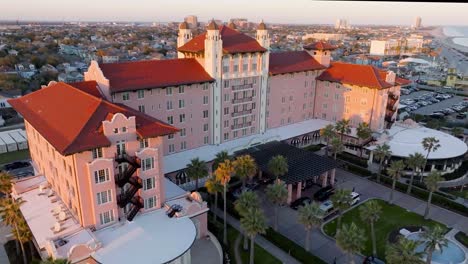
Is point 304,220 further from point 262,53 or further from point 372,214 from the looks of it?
point 262,53

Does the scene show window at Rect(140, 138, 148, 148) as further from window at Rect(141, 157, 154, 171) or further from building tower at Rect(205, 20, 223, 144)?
building tower at Rect(205, 20, 223, 144)

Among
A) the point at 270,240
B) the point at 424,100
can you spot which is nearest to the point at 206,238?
the point at 270,240

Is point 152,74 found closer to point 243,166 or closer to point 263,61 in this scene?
point 263,61

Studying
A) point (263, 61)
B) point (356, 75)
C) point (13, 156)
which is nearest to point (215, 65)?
Result: point (263, 61)

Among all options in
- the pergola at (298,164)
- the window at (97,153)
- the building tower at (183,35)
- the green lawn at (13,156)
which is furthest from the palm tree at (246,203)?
the green lawn at (13,156)

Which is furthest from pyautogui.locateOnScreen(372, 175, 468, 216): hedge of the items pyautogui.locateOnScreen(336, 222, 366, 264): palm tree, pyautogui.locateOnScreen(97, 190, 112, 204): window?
pyautogui.locateOnScreen(97, 190, 112, 204): window

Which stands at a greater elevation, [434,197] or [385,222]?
[434,197]
